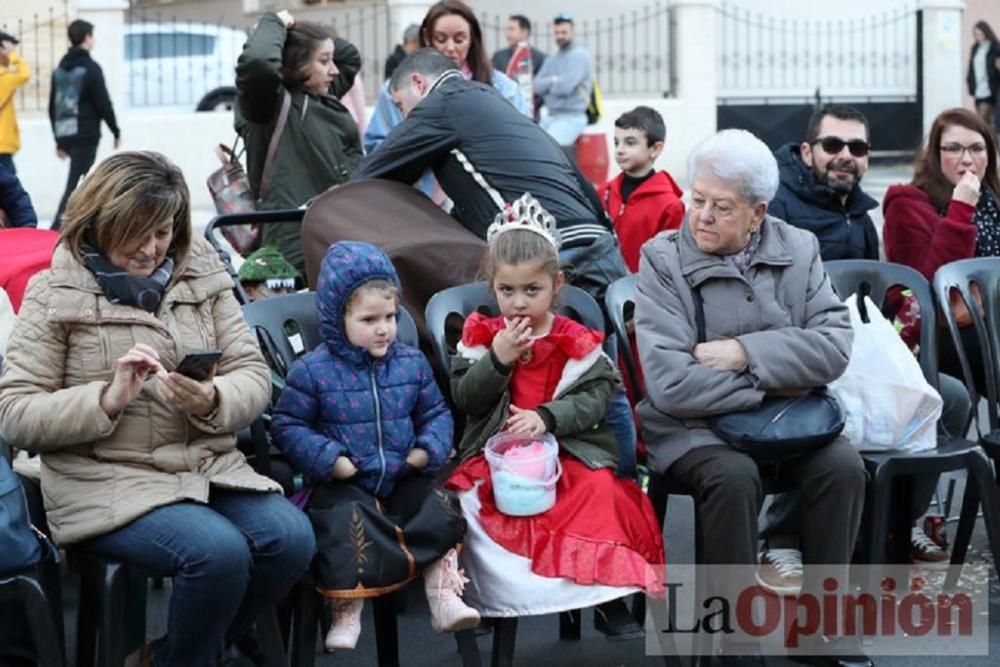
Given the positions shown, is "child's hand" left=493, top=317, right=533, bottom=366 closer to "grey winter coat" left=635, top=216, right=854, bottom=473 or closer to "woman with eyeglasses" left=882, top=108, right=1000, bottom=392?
"grey winter coat" left=635, top=216, right=854, bottom=473

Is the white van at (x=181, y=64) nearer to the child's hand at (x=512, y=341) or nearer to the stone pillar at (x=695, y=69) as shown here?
the stone pillar at (x=695, y=69)

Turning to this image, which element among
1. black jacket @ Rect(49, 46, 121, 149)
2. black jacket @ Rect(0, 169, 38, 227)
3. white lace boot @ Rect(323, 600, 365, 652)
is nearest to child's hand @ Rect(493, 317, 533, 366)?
white lace boot @ Rect(323, 600, 365, 652)

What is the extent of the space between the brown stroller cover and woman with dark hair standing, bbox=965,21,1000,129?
15813 mm

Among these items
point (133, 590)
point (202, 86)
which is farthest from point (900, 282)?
point (202, 86)

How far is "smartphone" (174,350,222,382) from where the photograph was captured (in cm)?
411

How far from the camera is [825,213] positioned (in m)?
6.02

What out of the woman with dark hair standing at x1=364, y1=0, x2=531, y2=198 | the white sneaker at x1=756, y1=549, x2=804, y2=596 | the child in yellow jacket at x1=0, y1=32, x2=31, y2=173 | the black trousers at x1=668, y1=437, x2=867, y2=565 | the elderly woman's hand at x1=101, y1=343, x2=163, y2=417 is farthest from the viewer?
the child in yellow jacket at x1=0, y1=32, x2=31, y2=173

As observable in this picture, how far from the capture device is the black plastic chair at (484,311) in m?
4.90

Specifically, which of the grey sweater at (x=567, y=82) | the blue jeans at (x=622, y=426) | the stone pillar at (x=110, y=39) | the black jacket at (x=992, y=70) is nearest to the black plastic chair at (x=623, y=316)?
the blue jeans at (x=622, y=426)

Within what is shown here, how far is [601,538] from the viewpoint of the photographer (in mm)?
4469

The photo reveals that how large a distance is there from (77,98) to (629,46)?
29.8ft

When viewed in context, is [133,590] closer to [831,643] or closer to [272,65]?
[831,643]

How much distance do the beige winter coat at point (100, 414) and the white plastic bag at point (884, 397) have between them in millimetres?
1745

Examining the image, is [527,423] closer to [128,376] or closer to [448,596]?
[448,596]
